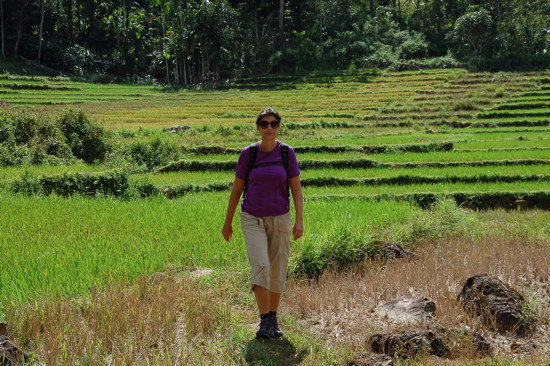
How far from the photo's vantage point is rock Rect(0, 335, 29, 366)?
10.4ft

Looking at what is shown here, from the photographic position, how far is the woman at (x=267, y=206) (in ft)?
13.0

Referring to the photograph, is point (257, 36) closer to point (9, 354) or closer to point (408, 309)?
point (408, 309)

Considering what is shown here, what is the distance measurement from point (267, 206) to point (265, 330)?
0.89 meters

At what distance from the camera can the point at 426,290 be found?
5066 millimetres

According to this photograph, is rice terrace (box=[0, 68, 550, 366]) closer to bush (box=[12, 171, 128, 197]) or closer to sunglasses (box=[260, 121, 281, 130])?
bush (box=[12, 171, 128, 197])

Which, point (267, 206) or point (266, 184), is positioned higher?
point (266, 184)

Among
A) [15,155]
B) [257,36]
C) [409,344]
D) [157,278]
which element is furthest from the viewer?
[257,36]

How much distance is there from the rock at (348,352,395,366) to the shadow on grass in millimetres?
398

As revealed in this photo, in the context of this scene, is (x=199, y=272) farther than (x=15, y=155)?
No

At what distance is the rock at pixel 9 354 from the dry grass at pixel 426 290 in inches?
81.5

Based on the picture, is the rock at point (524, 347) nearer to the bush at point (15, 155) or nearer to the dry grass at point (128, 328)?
the dry grass at point (128, 328)

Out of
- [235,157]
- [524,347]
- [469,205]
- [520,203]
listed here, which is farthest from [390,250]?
[235,157]

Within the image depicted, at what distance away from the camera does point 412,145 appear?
55.3ft

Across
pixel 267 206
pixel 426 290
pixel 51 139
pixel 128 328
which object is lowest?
pixel 426 290
